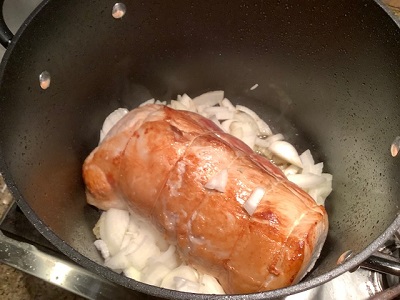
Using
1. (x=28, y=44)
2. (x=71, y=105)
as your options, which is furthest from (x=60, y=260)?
(x=28, y=44)

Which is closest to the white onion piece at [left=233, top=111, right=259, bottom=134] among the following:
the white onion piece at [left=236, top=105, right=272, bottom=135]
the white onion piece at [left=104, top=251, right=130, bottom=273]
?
the white onion piece at [left=236, top=105, right=272, bottom=135]

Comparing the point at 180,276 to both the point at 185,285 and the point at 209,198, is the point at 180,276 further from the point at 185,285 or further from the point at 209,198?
the point at 209,198

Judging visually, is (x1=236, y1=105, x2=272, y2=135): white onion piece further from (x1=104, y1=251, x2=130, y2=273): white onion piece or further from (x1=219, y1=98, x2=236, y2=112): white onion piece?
(x1=104, y1=251, x2=130, y2=273): white onion piece

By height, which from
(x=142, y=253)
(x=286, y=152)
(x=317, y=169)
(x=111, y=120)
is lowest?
(x=317, y=169)

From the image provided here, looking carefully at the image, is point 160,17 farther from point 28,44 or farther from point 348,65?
point 348,65

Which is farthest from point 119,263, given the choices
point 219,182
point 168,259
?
point 219,182

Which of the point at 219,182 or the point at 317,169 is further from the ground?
the point at 219,182
